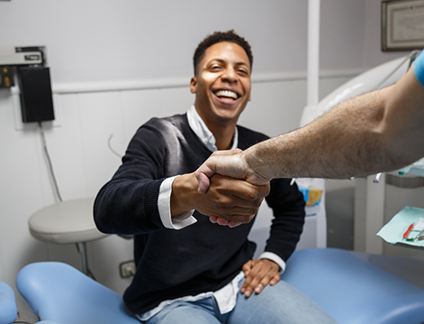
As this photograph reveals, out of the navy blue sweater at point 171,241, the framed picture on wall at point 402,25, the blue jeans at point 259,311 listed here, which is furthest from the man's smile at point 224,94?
the framed picture on wall at point 402,25

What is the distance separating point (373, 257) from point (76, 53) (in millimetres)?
1492

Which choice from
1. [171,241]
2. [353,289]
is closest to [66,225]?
[171,241]

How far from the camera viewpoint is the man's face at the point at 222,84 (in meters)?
1.32

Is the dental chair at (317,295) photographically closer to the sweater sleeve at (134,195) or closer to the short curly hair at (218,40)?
the sweater sleeve at (134,195)

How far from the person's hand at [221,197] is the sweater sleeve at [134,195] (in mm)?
51

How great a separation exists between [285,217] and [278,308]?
38 centimetres

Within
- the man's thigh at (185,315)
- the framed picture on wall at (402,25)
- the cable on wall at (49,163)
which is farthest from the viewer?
the framed picture on wall at (402,25)

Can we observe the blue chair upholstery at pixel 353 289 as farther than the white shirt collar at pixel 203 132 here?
No

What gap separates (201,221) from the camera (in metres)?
1.22

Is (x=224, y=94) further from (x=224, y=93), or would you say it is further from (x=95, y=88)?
(x=95, y=88)

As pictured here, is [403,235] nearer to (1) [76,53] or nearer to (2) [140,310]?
(2) [140,310]

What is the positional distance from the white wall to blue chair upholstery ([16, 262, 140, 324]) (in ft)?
2.38

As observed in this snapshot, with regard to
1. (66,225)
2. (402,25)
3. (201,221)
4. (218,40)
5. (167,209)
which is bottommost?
(66,225)

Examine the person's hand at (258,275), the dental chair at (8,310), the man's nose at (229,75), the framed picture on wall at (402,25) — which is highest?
the framed picture on wall at (402,25)
